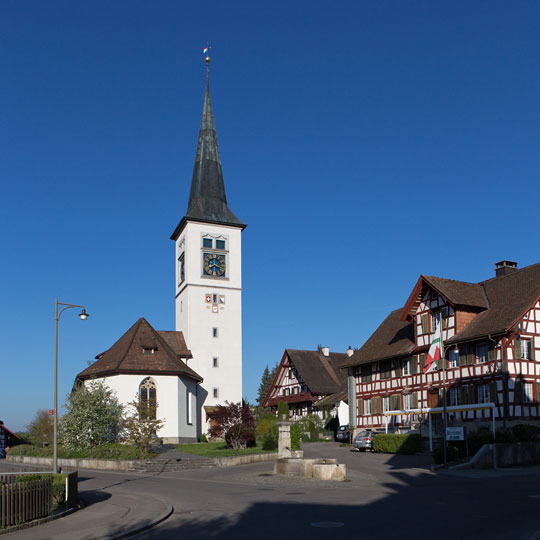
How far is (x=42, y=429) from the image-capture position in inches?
1921

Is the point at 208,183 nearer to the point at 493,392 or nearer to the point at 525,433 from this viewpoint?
the point at 493,392

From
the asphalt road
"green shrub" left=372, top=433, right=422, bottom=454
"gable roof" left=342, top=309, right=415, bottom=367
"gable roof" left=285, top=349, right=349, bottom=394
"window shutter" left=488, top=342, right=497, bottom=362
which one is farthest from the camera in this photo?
"gable roof" left=285, top=349, right=349, bottom=394

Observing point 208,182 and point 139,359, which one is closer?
point 139,359

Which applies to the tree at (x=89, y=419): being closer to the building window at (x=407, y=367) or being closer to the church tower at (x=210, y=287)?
the church tower at (x=210, y=287)

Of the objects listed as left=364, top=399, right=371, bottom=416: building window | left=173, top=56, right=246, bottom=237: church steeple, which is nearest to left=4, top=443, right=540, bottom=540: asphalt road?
left=364, top=399, right=371, bottom=416: building window

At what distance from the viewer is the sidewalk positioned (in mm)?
14820

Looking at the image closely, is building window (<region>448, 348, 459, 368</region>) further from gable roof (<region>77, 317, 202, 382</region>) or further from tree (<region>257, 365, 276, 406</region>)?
tree (<region>257, 365, 276, 406</region>)

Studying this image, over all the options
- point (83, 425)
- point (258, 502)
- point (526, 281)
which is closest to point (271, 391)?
point (83, 425)

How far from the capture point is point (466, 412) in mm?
39062

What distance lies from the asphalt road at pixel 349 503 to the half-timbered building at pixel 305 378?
31116 mm

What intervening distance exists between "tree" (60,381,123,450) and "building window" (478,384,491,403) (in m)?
22.5

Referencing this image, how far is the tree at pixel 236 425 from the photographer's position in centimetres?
4253

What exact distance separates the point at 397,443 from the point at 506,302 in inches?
409

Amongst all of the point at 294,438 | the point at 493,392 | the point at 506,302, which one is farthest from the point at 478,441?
the point at 506,302
